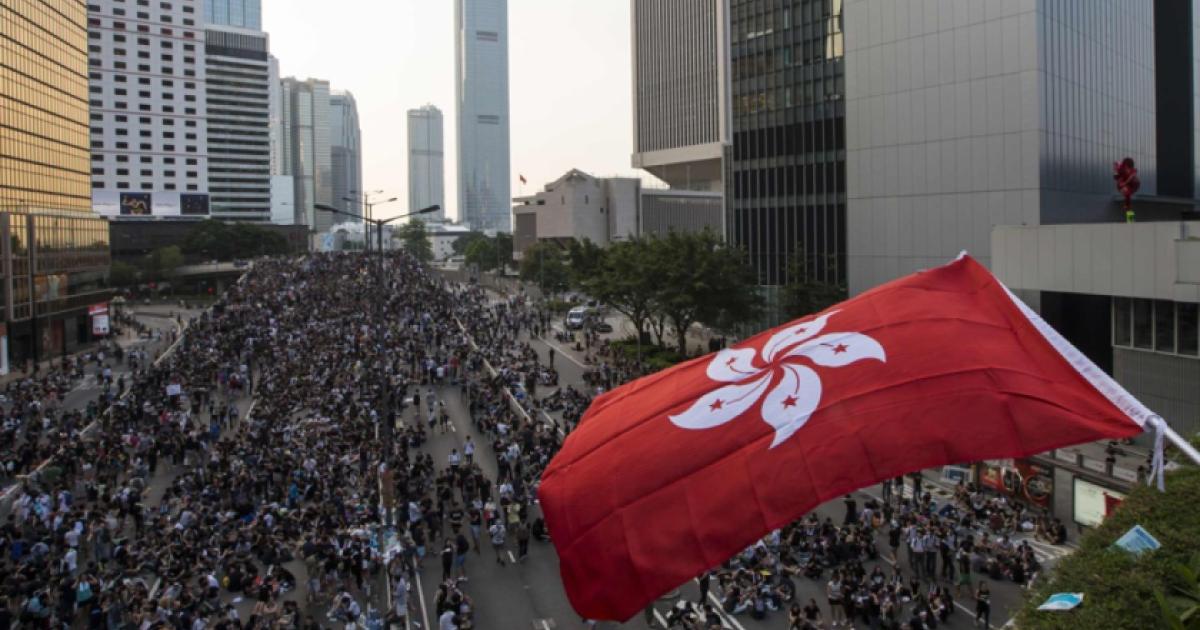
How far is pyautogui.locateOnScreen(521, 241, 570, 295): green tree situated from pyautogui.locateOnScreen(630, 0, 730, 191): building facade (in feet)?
107

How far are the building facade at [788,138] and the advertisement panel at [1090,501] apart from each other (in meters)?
34.1

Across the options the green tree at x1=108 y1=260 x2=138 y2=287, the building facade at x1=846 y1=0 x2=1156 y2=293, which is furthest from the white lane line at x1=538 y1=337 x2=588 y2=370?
the green tree at x1=108 y1=260 x2=138 y2=287

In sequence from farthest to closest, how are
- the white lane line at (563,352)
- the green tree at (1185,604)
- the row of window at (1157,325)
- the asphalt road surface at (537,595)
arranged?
the white lane line at (563,352) < the row of window at (1157,325) < the asphalt road surface at (537,595) < the green tree at (1185,604)

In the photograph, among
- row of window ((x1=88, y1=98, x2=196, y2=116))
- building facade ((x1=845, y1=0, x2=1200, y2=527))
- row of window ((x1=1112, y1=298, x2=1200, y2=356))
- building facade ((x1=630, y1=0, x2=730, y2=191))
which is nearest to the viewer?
row of window ((x1=1112, y1=298, x2=1200, y2=356))

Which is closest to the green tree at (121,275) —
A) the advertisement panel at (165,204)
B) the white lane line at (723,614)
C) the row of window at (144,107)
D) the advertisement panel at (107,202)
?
the advertisement panel at (107,202)

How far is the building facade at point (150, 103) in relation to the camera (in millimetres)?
141750

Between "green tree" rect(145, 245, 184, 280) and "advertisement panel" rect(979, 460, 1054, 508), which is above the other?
"green tree" rect(145, 245, 184, 280)

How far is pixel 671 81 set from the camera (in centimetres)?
14950

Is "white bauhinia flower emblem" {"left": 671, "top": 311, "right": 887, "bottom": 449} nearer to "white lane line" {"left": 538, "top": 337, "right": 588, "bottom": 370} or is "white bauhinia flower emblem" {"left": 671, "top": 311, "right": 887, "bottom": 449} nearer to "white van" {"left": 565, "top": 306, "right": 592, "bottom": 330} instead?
"white lane line" {"left": 538, "top": 337, "right": 588, "bottom": 370}

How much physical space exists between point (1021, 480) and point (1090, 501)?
2.58 m

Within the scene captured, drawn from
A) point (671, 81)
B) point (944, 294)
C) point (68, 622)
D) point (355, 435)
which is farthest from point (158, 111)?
point (944, 294)

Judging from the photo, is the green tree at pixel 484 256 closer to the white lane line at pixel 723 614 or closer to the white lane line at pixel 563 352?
the white lane line at pixel 563 352

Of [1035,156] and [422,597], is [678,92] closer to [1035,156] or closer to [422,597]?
[1035,156]

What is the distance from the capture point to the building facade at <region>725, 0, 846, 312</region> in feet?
197
